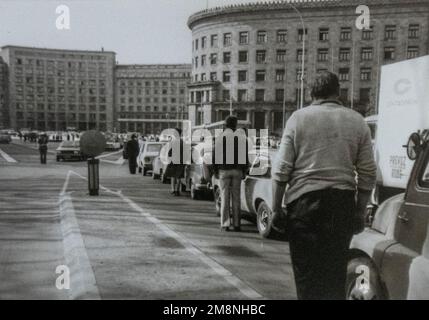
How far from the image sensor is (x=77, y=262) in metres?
5.74

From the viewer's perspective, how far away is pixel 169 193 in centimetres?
1476

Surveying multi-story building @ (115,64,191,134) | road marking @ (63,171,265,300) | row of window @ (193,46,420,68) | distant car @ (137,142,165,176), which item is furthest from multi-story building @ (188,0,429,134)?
road marking @ (63,171,265,300)

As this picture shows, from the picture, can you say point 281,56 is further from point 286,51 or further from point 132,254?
point 132,254

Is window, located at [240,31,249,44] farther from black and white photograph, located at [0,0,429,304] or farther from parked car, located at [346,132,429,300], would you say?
parked car, located at [346,132,429,300]

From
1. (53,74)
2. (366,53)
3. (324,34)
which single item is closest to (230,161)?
(53,74)

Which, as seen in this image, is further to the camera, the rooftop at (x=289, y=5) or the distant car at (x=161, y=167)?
the rooftop at (x=289, y=5)

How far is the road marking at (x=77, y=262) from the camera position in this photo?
4605 millimetres

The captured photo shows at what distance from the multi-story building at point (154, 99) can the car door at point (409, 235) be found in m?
128

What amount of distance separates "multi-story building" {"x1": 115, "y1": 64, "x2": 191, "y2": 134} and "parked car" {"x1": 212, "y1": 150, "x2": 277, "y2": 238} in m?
122

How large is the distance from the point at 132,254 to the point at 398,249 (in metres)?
3.65

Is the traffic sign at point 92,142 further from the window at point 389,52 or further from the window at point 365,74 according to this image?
the window at point 365,74

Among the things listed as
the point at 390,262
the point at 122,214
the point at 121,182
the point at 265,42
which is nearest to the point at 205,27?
the point at 265,42

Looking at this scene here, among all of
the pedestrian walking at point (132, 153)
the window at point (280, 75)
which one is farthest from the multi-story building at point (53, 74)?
the window at point (280, 75)

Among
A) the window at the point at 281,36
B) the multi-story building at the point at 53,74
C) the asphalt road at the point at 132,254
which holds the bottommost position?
the asphalt road at the point at 132,254
